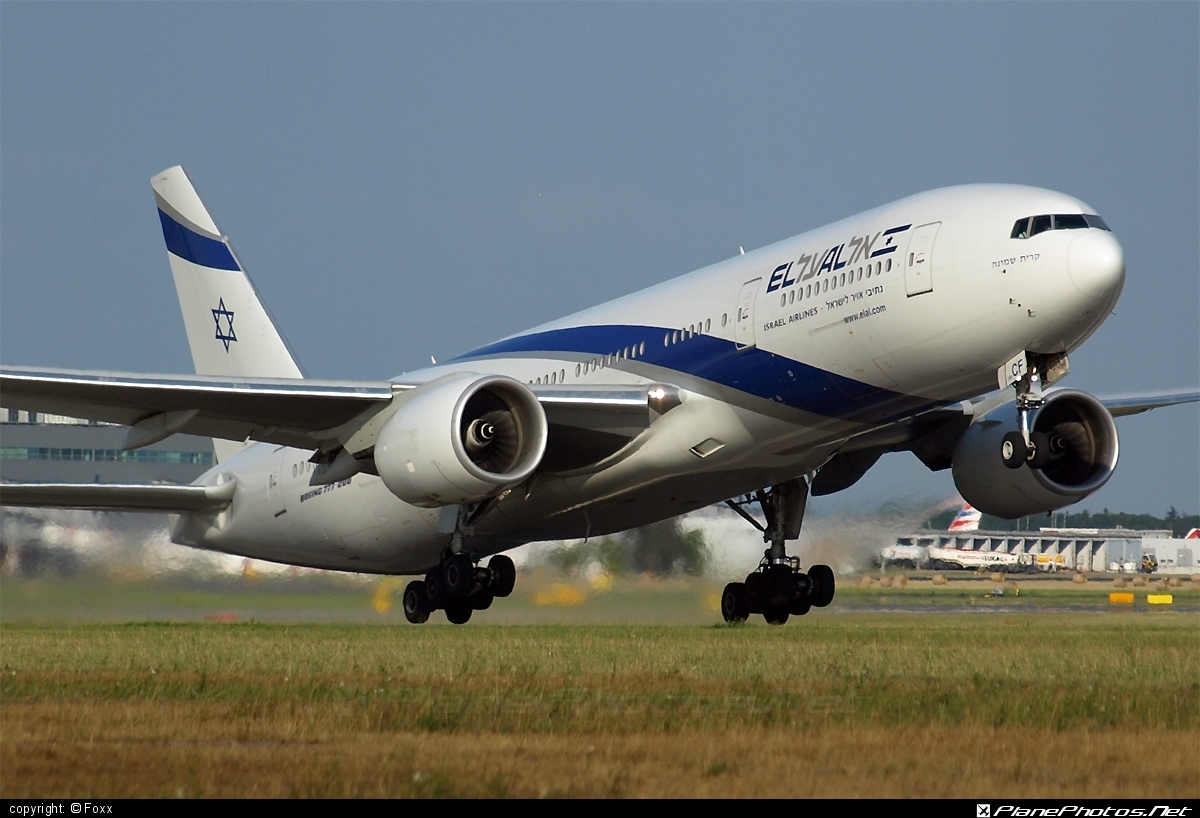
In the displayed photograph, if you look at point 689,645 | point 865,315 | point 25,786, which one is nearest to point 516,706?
point 25,786

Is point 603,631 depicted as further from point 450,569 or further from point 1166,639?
point 1166,639

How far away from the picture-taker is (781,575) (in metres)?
27.7

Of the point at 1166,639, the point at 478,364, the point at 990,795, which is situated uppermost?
the point at 478,364

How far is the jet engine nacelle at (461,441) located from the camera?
21891 mm

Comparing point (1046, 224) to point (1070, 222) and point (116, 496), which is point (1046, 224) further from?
point (116, 496)

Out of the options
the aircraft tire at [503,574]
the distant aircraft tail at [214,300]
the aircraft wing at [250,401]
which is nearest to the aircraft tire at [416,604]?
the aircraft tire at [503,574]

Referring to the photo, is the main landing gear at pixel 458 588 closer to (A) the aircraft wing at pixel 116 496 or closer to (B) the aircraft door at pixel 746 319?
(A) the aircraft wing at pixel 116 496

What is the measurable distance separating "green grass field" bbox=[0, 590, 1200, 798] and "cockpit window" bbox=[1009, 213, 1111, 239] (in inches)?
209

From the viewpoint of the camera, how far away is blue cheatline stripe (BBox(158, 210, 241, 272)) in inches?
1292

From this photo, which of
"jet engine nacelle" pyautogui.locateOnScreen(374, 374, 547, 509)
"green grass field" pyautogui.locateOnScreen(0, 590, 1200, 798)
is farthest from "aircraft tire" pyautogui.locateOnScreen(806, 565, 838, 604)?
"jet engine nacelle" pyautogui.locateOnScreen(374, 374, 547, 509)

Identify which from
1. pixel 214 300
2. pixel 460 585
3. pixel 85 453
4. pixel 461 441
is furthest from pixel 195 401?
pixel 85 453

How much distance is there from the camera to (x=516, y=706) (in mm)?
11578

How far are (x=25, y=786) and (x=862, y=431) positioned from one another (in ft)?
54.8

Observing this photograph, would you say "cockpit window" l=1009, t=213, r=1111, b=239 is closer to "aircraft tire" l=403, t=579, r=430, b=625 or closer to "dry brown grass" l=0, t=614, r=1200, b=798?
"dry brown grass" l=0, t=614, r=1200, b=798
